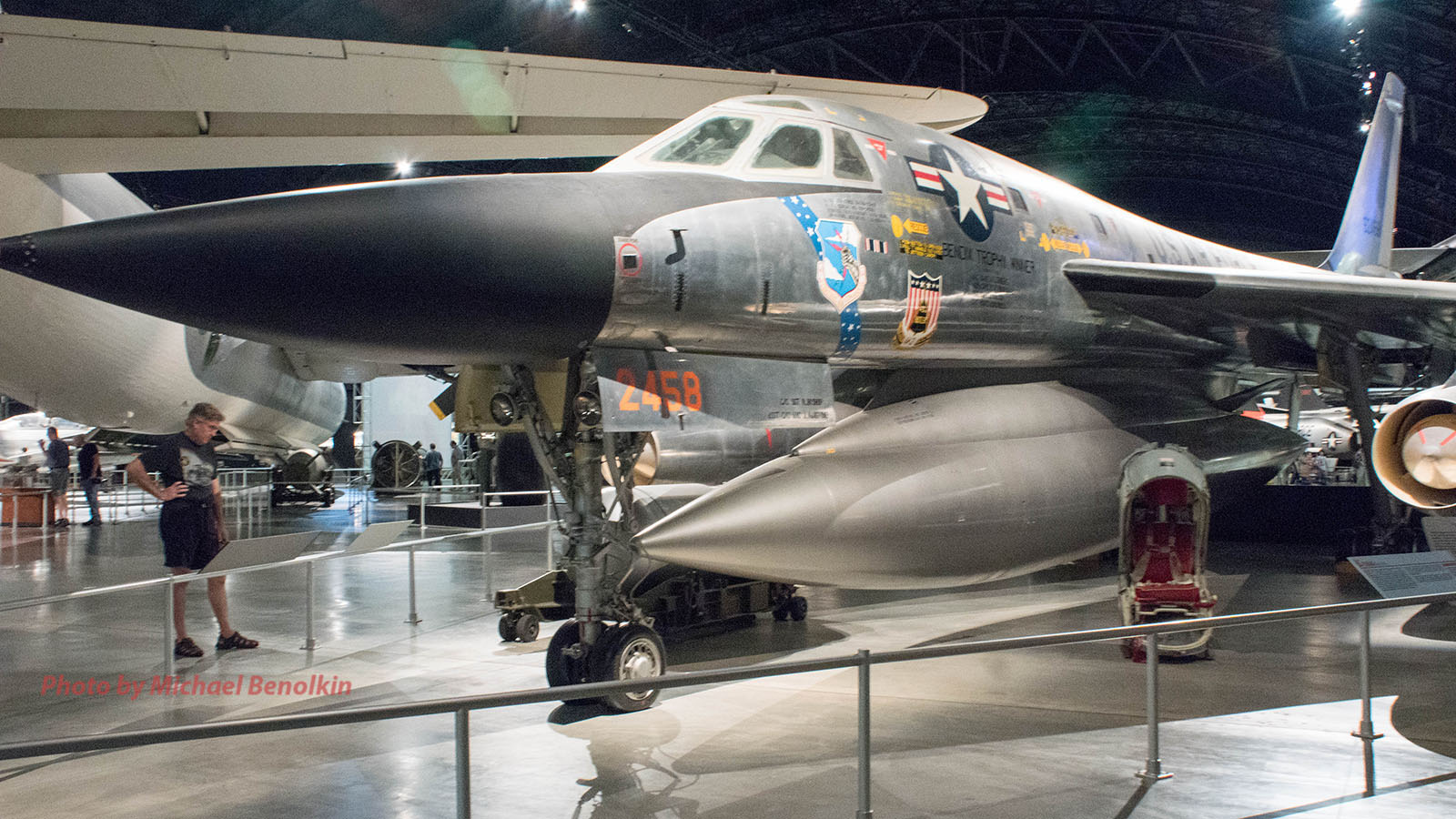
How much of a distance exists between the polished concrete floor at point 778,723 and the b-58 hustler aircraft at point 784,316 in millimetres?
708

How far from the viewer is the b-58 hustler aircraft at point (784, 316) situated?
3.93m

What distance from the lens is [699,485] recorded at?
780cm

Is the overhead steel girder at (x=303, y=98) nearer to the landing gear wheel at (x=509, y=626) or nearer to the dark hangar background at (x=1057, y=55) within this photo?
the landing gear wheel at (x=509, y=626)

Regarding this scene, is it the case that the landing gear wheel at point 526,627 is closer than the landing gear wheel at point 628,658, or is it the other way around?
the landing gear wheel at point 628,658

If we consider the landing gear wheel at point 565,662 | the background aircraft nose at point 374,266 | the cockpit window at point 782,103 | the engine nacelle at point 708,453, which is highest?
the cockpit window at point 782,103

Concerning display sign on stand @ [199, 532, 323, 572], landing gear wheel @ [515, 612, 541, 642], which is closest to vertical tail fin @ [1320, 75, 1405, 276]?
landing gear wheel @ [515, 612, 541, 642]

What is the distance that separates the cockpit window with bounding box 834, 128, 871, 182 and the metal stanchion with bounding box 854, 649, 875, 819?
10.7 feet

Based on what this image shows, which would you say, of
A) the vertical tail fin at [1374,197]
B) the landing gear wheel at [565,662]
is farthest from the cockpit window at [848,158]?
the vertical tail fin at [1374,197]

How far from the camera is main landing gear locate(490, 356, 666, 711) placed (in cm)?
516

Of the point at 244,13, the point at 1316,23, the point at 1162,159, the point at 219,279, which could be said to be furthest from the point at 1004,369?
the point at 1162,159

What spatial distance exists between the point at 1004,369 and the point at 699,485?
2445mm

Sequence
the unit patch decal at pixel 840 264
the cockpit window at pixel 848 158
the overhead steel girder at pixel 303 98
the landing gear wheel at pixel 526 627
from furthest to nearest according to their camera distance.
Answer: the overhead steel girder at pixel 303 98 < the landing gear wheel at pixel 526 627 < the cockpit window at pixel 848 158 < the unit patch decal at pixel 840 264

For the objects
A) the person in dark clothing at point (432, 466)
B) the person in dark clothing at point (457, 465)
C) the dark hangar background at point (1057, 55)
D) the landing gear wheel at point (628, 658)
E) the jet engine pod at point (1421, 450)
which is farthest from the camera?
the person in dark clothing at point (432, 466)

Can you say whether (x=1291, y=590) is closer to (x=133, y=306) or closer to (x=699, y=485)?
(x=699, y=485)
